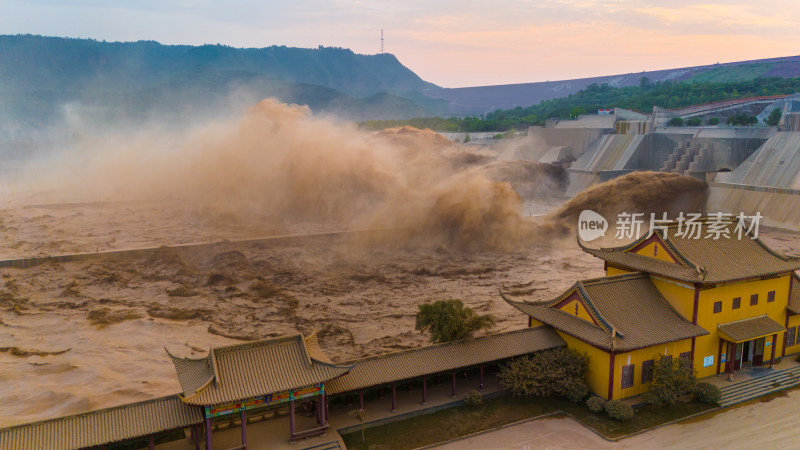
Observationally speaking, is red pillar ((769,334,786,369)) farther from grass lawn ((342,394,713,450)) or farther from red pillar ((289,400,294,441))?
red pillar ((289,400,294,441))

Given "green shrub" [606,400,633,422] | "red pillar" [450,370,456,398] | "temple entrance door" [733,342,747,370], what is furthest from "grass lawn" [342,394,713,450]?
"temple entrance door" [733,342,747,370]

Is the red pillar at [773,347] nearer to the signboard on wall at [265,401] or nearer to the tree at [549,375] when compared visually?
the tree at [549,375]

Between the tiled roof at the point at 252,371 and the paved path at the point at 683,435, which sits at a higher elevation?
the tiled roof at the point at 252,371

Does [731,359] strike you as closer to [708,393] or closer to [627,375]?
[708,393]

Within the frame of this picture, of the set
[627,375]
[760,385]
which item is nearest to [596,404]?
[627,375]

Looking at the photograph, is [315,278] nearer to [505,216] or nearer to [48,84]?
[505,216]
